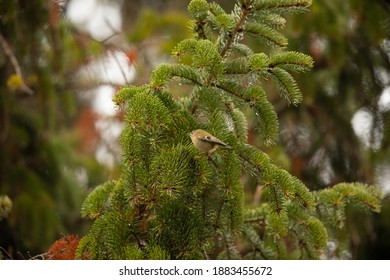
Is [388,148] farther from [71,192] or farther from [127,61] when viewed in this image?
[71,192]

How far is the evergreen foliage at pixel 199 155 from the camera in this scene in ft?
5.35

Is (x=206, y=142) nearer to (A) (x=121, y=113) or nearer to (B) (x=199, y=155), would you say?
(B) (x=199, y=155)

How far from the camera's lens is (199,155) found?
5.40 feet

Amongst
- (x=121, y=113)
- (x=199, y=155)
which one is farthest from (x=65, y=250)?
(x=121, y=113)

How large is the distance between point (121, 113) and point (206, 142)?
5.17 feet

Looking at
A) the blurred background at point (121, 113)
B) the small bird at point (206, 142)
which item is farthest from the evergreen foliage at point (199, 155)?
the blurred background at point (121, 113)

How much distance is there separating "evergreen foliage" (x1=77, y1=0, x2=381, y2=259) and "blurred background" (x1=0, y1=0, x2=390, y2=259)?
1125mm

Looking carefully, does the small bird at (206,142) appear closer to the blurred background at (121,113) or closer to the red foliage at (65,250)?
the red foliage at (65,250)

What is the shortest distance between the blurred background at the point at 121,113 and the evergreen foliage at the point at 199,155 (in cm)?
112

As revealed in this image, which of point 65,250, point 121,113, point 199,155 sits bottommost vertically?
point 65,250

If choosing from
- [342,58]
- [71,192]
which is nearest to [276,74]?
[342,58]

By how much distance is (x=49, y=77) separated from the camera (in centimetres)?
340

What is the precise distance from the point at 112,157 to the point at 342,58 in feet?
7.50

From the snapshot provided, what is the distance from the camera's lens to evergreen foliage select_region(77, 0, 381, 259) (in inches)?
64.2
